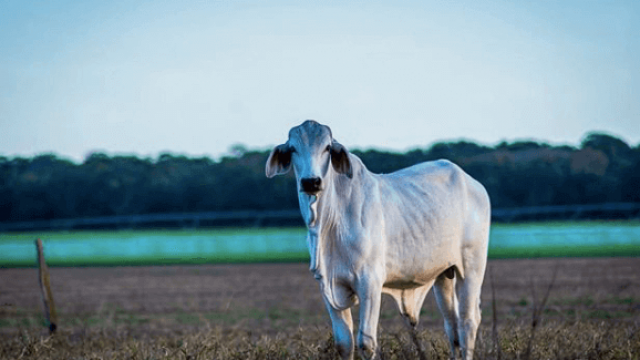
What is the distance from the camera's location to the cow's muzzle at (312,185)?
316 inches

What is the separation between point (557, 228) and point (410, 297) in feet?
151

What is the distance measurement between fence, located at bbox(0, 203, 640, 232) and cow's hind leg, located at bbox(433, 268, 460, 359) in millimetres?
50711

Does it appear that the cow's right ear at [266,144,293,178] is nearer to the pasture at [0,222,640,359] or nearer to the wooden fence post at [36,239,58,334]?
the pasture at [0,222,640,359]

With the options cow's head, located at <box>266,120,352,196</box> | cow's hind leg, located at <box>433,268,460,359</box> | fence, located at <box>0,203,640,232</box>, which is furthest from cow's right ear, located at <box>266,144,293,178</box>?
fence, located at <box>0,203,640,232</box>

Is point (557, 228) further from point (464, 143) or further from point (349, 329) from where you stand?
point (349, 329)

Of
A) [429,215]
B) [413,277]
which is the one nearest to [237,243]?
[429,215]

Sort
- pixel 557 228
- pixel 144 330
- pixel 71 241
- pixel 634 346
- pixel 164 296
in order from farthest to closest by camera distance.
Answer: pixel 71 241 → pixel 557 228 → pixel 164 296 → pixel 144 330 → pixel 634 346

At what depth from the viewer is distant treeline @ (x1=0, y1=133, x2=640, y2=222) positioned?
60.6 meters

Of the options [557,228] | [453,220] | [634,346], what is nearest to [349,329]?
[453,220]

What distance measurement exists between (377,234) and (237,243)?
49.2 metres

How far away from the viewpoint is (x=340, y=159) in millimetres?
8586

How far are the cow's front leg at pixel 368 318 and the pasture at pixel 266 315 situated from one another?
246mm

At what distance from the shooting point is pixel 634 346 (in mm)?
9508

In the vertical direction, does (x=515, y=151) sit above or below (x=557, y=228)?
above
